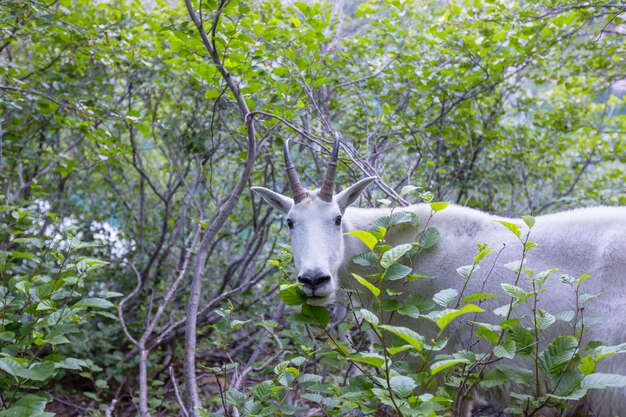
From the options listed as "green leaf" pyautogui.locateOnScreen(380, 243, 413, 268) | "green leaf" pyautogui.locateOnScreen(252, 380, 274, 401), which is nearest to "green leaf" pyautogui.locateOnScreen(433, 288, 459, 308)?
"green leaf" pyautogui.locateOnScreen(380, 243, 413, 268)

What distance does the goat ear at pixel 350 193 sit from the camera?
493 cm

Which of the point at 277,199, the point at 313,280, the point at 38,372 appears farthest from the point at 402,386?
the point at 277,199

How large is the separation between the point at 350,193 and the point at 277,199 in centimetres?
75

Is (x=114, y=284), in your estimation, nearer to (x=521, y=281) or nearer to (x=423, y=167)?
(x=423, y=167)

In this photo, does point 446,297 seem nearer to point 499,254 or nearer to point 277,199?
point 499,254

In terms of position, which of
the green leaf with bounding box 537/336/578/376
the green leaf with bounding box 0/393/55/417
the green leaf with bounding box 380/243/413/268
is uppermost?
the green leaf with bounding box 380/243/413/268

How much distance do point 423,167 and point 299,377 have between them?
210 inches

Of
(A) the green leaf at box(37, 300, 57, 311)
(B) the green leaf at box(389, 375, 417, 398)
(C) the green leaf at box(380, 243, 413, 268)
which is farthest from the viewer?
(A) the green leaf at box(37, 300, 57, 311)

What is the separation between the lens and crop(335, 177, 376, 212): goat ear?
194 inches

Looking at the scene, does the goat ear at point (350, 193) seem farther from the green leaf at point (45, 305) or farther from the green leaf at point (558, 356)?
the green leaf at point (45, 305)

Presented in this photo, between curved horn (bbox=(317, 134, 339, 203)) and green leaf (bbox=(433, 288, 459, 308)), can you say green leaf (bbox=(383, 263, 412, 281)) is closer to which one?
green leaf (bbox=(433, 288, 459, 308))

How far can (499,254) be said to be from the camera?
4.47m

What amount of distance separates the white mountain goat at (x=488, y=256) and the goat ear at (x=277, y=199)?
0.01 meters

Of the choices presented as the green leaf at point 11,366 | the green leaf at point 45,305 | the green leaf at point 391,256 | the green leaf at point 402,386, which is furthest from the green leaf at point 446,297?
the green leaf at point 45,305
